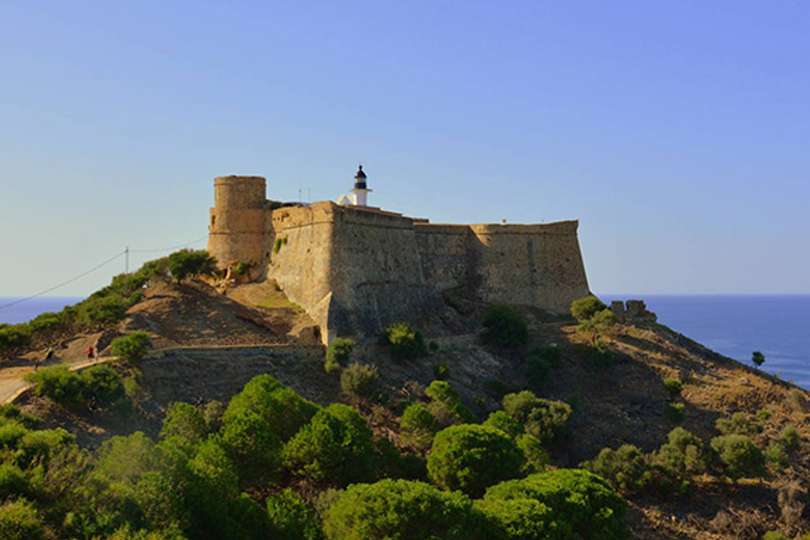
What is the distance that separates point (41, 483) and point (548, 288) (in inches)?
1318

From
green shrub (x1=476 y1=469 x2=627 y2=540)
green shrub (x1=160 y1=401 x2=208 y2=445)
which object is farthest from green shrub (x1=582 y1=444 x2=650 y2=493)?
green shrub (x1=160 y1=401 x2=208 y2=445)

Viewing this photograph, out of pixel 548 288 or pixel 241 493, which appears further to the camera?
pixel 548 288

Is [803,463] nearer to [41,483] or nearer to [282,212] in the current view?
[282,212]

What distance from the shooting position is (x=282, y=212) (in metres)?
37.9

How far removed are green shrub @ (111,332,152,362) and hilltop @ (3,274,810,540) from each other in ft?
1.32

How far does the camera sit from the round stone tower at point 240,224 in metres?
38.0

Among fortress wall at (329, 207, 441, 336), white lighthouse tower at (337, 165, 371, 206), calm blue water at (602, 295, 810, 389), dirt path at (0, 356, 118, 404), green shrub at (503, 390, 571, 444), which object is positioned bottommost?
calm blue water at (602, 295, 810, 389)

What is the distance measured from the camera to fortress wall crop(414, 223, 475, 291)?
43.9 m

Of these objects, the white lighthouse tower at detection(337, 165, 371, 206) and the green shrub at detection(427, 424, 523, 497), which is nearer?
the green shrub at detection(427, 424, 523, 497)

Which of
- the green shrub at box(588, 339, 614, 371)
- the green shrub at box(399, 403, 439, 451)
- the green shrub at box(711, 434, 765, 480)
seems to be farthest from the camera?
the green shrub at box(588, 339, 614, 371)

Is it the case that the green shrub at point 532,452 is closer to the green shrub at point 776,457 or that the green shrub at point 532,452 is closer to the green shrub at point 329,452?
the green shrub at point 329,452

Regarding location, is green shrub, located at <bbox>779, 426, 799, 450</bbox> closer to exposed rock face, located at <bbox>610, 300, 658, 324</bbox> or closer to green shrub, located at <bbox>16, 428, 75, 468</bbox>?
exposed rock face, located at <bbox>610, 300, 658, 324</bbox>

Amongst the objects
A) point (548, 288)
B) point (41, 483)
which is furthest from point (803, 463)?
point (41, 483)

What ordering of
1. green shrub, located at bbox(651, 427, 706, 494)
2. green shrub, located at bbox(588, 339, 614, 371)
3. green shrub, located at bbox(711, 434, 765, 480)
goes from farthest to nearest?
1. green shrub, located at bbox(588, 339, 614, 371)
2. green shrub, located at bbox(711, 434, 765, 480)
3. green shrub, located at bbox(651, 427, 706, 494)
